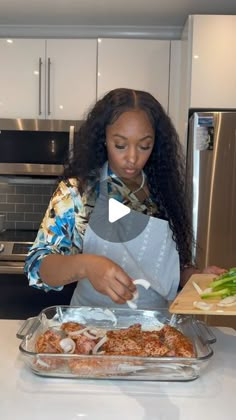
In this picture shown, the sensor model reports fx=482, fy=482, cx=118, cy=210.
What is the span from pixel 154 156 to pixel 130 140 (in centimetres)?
18

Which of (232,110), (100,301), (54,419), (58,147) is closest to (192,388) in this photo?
(54,419)

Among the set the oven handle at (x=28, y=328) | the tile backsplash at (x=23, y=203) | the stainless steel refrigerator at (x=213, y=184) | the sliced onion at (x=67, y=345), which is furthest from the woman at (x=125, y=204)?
the tile backsplash at (x=23, y=203)

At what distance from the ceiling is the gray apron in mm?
1273

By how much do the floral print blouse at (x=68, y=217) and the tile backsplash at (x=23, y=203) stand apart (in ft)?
5.47

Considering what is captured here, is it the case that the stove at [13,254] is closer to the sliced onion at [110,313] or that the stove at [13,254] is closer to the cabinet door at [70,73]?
the cabinet door at [70,73]

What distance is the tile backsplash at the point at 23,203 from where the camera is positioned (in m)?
2.84

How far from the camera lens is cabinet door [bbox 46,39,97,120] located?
98.1 inches

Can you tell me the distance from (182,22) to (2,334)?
6.42 ft

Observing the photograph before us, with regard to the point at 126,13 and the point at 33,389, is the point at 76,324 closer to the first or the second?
the point at 33,389

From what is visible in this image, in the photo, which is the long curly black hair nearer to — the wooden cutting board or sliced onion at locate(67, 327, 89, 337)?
the wooden cutting board

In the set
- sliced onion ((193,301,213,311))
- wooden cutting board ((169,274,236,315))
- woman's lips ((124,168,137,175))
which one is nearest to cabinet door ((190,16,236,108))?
woman's lips ((124,168,137,175))

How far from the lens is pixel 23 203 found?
285 centimetres

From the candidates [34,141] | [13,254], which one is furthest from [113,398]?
[34,141]

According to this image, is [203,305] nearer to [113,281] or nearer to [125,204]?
[113,281]
